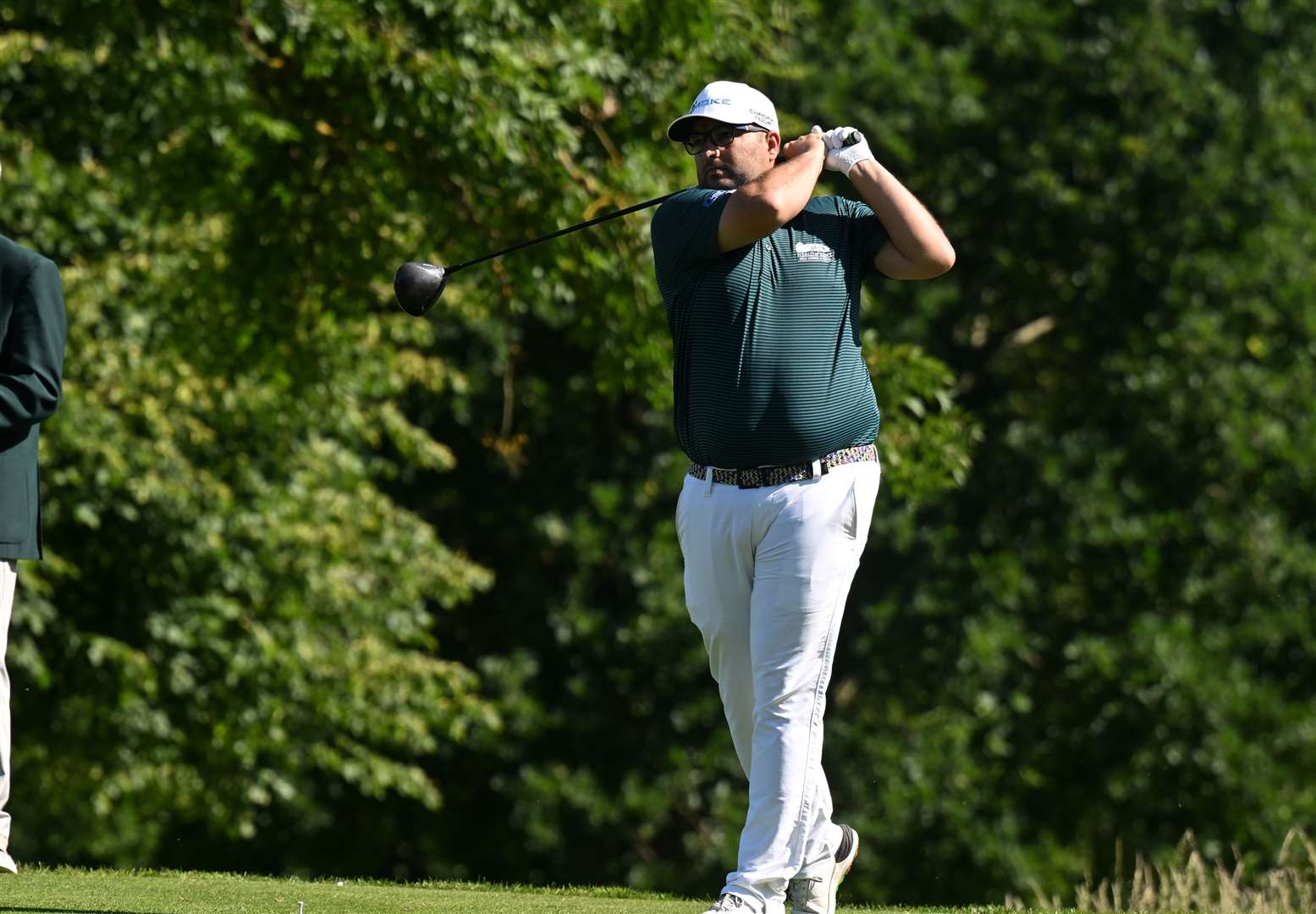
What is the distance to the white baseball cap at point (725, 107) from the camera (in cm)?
464

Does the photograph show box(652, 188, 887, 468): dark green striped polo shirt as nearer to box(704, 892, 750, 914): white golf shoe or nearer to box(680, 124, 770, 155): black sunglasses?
box(680, 124, 770, 155): black sunglasses

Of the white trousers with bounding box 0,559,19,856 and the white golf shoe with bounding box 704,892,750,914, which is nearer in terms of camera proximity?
the white golf shoe with bounding box 704,892,750,914

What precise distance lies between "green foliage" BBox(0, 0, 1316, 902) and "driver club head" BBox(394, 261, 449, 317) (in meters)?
7.92

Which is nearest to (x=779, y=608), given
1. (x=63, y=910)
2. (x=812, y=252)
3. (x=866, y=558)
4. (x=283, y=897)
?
(x=812, y=252)

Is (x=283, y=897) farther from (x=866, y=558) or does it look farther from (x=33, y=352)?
(x=866, y=558)

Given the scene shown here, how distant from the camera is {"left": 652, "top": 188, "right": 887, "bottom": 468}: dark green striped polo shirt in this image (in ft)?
14.9

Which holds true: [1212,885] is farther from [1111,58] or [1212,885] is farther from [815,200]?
[1111,58]

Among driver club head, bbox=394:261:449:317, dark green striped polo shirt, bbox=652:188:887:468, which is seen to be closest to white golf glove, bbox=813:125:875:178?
dark green striped polo shirt, bbox=652:188:887:468

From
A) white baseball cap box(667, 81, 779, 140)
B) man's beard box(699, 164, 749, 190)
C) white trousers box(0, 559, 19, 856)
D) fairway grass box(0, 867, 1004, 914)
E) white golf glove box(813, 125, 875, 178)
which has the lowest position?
fairway grass box(0, 867, 1004, 914)

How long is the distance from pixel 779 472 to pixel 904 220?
681mm

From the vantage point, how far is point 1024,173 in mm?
17297

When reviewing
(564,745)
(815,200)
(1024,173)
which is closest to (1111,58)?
(1024,173)

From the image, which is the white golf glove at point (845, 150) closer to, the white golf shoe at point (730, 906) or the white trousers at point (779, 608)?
the white trousers at point (779, 608)

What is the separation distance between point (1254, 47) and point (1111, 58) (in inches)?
58.3
